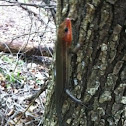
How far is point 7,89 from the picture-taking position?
9.50ft

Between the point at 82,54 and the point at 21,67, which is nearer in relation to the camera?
the point at 82,54

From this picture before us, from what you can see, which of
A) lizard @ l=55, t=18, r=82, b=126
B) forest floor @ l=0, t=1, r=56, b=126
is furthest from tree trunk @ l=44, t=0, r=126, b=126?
forest floor @ l=0, t=1, r=56, b=126

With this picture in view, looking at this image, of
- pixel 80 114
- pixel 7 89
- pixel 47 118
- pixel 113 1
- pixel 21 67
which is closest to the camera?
pixel 113 1

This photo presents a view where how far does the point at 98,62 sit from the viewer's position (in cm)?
126

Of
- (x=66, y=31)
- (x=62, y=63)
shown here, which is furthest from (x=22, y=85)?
(x=66, y=31)

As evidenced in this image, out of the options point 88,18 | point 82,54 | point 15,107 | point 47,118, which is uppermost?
point 88,18

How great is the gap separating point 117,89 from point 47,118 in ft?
2.01

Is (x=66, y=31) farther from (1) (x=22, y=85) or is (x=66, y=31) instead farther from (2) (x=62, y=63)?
(1) (x=22, y=85)

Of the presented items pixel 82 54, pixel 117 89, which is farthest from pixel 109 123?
pixel 82 54

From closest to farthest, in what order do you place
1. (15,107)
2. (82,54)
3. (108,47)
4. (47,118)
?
(108,47)
(82,54)
(47,118)
(15,107)

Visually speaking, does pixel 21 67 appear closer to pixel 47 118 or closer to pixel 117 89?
pixel 47 118

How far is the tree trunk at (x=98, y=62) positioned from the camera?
45.6 inches

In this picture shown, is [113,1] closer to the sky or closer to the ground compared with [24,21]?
closer to the sky

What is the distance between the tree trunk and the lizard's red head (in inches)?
1.2
